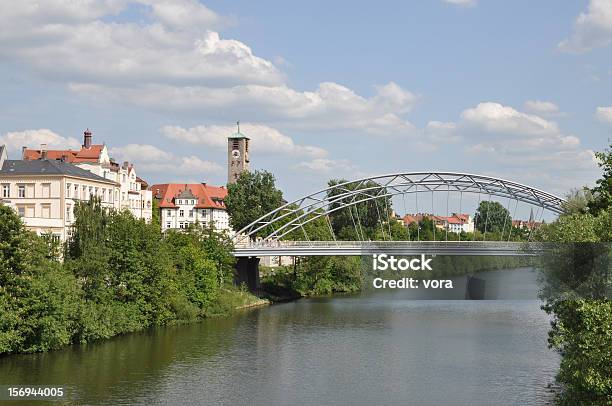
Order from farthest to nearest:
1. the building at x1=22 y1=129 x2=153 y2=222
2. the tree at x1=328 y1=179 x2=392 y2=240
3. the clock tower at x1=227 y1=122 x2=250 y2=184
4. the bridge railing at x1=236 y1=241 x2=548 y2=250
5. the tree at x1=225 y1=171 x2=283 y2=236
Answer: the clock tower at x1=227 y1=122 x2=250 y2=184 < the tree at x1=328 y1=179 x2=392 y2=240 < the tree at x1=225 y1=171 x2=283 y2=236 < the building at x1=22 y1=129 x2=153 y2=222 < the bridge railing at x1=236 y1=241 x2=548 y2=250

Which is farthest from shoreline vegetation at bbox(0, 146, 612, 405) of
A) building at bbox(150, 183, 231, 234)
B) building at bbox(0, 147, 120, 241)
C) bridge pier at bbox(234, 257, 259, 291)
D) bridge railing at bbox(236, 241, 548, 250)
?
building at bbox(150, 183, 231, 234)

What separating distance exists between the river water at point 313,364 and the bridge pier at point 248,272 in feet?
47.0

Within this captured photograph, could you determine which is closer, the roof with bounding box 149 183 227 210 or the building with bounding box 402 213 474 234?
the building with bounding box 402 213 474 234

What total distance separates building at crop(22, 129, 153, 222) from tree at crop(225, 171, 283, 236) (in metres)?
11.8

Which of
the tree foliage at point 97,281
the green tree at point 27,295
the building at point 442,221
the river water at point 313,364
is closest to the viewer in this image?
the river water at point 313,364

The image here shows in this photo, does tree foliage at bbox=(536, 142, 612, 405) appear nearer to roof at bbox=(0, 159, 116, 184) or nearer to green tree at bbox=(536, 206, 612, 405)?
green tree at bbox=(536, 206, 612, 405)

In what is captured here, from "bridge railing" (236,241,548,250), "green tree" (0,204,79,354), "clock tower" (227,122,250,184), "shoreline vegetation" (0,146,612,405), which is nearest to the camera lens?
"shoreline vegetation" (0,146,612,405)

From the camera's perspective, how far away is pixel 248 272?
70375 millimetres

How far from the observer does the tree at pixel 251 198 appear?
8775 centimetres

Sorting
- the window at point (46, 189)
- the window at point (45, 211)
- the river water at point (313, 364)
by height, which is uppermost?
the window at point (46, 189)

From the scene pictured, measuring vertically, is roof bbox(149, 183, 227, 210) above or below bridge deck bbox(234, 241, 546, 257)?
above

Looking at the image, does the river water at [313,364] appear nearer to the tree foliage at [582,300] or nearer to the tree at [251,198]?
the tree foliage at [582,300]

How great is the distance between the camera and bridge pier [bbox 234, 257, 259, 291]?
225 feet

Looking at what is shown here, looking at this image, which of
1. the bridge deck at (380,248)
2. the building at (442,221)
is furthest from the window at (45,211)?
the building at (442,221)
